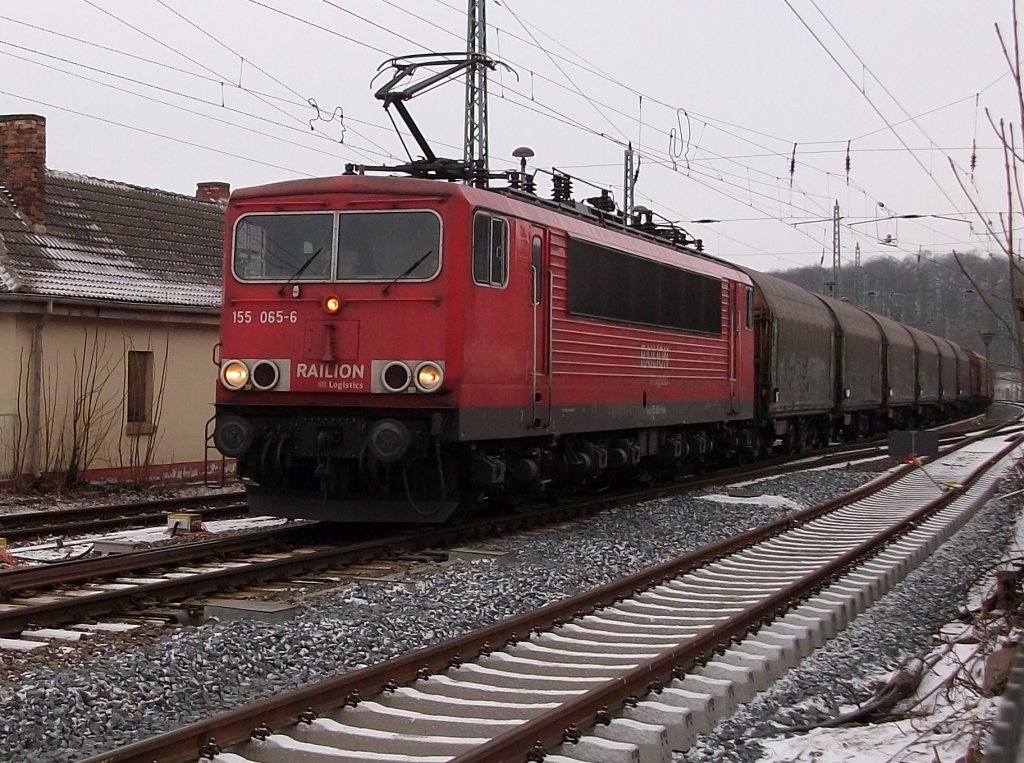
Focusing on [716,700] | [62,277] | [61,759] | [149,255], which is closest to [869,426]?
[149,255]

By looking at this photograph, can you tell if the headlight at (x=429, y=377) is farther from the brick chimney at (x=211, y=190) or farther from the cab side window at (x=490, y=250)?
the brick chimney at (x=211, y=190)

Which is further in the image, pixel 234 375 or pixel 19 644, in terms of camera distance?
pixel 234 375

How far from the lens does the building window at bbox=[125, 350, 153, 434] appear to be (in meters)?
18.4

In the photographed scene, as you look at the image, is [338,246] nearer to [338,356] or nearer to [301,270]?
[301,270]

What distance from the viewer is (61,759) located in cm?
493

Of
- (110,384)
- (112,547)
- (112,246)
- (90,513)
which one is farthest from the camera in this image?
(112,246)

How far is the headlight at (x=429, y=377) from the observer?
10.6 metres

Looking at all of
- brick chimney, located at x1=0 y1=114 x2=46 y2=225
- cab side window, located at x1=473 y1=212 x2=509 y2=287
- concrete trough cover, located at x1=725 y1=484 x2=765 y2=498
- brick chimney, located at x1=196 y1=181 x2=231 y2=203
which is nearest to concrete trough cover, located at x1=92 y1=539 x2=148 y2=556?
cab side window, located at x1=473 y1=212 x2=509 y2=287

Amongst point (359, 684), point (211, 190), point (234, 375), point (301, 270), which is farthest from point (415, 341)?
point (211, 190)

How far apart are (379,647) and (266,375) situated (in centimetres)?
454

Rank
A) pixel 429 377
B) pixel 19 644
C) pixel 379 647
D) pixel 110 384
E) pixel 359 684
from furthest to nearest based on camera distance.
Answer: pixel 110 384 → pixel 429 377 → pixel 379 647 → pixel 19 644 → pixel 359 684

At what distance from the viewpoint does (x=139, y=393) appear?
18.6m

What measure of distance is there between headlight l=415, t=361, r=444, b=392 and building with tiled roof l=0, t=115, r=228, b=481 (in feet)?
27.1

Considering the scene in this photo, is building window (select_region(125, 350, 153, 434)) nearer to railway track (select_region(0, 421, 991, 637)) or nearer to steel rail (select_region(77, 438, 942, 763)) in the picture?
railway track (select_region(0, 421, 991, 637))
